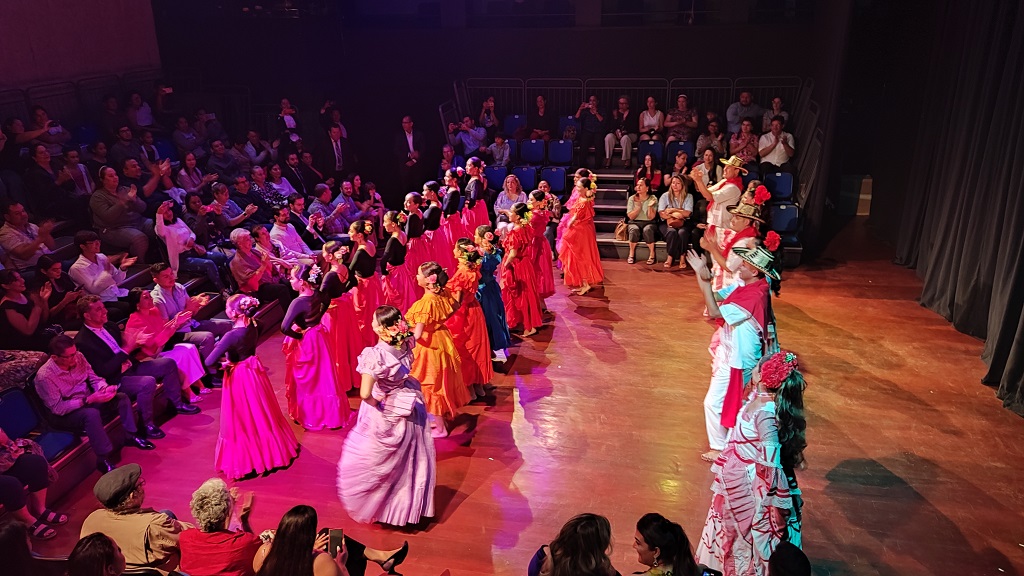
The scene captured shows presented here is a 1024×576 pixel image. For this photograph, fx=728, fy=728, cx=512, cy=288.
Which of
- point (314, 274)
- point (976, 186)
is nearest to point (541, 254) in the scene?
point (314, 274)

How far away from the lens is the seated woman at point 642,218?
10.0 m

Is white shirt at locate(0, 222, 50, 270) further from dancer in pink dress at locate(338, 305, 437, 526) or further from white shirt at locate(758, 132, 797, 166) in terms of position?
white shirt at locate(758, 132, 797, 166)

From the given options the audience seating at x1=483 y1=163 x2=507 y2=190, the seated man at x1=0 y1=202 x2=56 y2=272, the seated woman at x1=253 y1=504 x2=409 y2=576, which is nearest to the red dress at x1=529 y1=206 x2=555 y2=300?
the audience seating at x1=483 y1=163 x2=507 y2=190

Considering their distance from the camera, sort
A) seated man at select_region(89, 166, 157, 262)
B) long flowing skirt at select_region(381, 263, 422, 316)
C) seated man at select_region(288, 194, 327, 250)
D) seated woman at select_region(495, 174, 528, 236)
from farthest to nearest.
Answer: seated woman at select_region(495, 174, 528, 236) < seated man at select_region(288, 194, 327, 250) < seated man at select_region(89, 166, 157, 262) < long flowing skirt at select_region(381, 263, 422, 316)

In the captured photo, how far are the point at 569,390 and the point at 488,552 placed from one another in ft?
7.32

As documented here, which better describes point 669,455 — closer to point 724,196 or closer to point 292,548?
point 292,548

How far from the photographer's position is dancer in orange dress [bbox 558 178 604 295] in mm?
8445

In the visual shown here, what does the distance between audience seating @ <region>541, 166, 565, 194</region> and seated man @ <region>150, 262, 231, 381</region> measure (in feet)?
18.5

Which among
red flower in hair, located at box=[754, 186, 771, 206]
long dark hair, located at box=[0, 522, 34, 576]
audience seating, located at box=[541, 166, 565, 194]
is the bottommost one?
long dark hair, located at box=[0, 522, 34, 576]

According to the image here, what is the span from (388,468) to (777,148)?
8.10 m

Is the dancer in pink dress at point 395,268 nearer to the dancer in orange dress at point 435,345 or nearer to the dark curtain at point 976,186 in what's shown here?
the dancer in orange dress at point 435,345

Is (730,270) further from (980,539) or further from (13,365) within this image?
(13,365)

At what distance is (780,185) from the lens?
32.9 ft

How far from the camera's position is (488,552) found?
456cm
